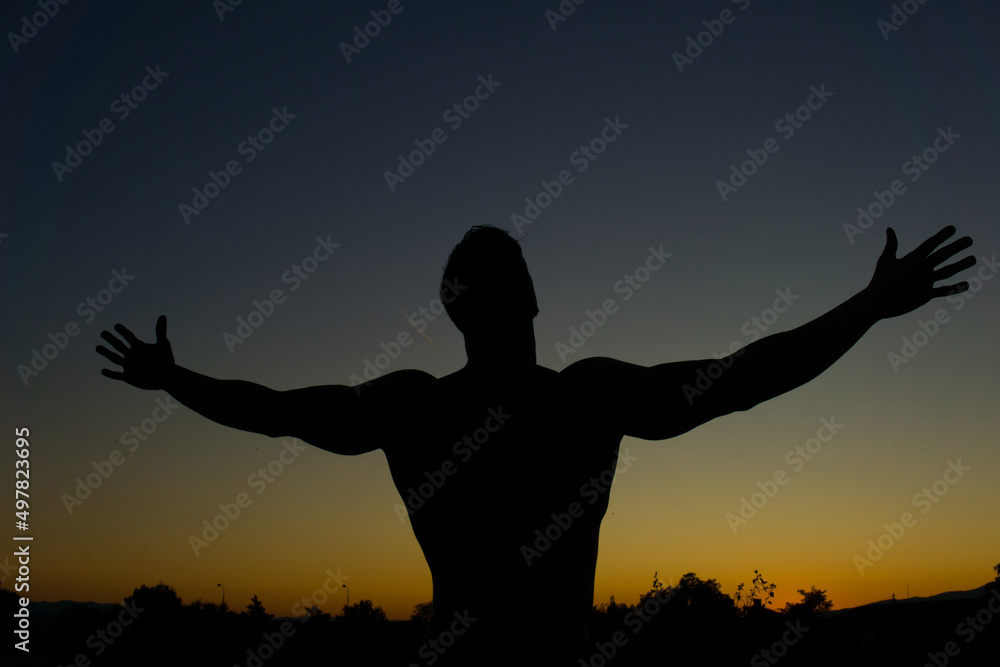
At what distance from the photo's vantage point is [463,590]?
2.18 m

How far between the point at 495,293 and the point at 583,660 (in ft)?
3.83

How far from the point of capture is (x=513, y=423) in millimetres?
2266

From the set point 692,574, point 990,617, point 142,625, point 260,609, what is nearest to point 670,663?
point 990,617

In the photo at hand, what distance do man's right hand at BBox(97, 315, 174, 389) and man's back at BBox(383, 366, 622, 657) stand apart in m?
1.06

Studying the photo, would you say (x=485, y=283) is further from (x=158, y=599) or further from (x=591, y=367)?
(x=158, y=599)

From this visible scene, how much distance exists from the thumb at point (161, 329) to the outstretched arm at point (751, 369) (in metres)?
1.70

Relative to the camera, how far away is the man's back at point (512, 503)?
6.98ft

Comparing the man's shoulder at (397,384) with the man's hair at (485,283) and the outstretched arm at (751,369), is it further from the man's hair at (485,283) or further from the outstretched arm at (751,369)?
the outstretched arm at (751,369)

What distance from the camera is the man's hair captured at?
243 centimetres

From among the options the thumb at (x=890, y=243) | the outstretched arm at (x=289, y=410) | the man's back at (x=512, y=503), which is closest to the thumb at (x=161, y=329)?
the outstretched arm at (x=289, y=410)

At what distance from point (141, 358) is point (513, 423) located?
5.04 ft

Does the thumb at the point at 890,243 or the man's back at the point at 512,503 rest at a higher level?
the thumb at the point at 890,243

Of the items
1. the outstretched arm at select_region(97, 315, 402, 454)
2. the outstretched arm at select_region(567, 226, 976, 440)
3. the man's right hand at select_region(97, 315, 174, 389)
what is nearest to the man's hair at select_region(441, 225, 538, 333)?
the outstretched arm at select_region(567, 226, 976, 440)

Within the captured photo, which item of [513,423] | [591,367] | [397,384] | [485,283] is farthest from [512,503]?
[485,283]
